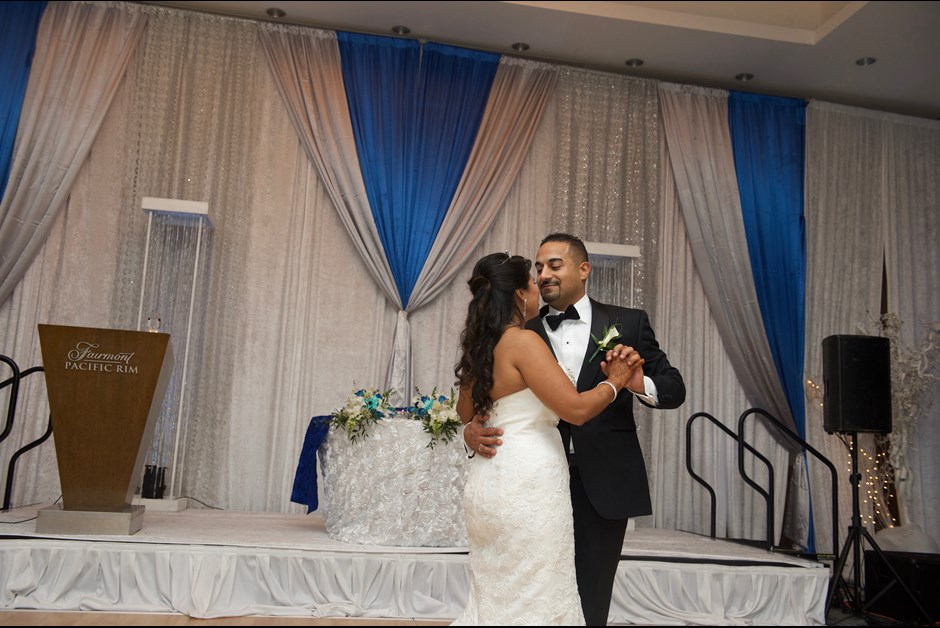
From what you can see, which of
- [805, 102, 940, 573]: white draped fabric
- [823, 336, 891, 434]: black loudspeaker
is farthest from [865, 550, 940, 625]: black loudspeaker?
[805, 102, 940, 573]: white draped fabric

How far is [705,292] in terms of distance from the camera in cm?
804

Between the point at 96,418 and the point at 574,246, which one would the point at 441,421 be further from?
the point at 574,246

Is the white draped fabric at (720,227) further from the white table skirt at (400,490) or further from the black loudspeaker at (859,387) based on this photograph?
the white table skirt at (400,490)

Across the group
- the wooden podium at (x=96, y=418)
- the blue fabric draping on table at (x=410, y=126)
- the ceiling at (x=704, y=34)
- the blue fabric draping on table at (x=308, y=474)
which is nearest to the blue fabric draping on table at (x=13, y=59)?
the ceiling at (x=704, y=34)

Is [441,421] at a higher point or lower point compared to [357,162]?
lower

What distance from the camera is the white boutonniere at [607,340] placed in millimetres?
3023

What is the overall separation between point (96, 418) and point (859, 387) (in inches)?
Answer: 191

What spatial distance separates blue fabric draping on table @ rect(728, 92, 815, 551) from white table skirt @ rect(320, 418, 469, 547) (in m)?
3.98

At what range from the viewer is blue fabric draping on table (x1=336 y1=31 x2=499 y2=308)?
746cm

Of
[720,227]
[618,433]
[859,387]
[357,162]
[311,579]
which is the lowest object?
[311,579]

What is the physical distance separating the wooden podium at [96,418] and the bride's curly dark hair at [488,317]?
2.51m

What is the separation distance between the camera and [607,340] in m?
3.03

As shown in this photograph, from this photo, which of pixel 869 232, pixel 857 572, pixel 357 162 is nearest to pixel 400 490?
pixel 857 572

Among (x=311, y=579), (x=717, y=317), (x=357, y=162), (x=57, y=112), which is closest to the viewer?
(x=311, y=579)
